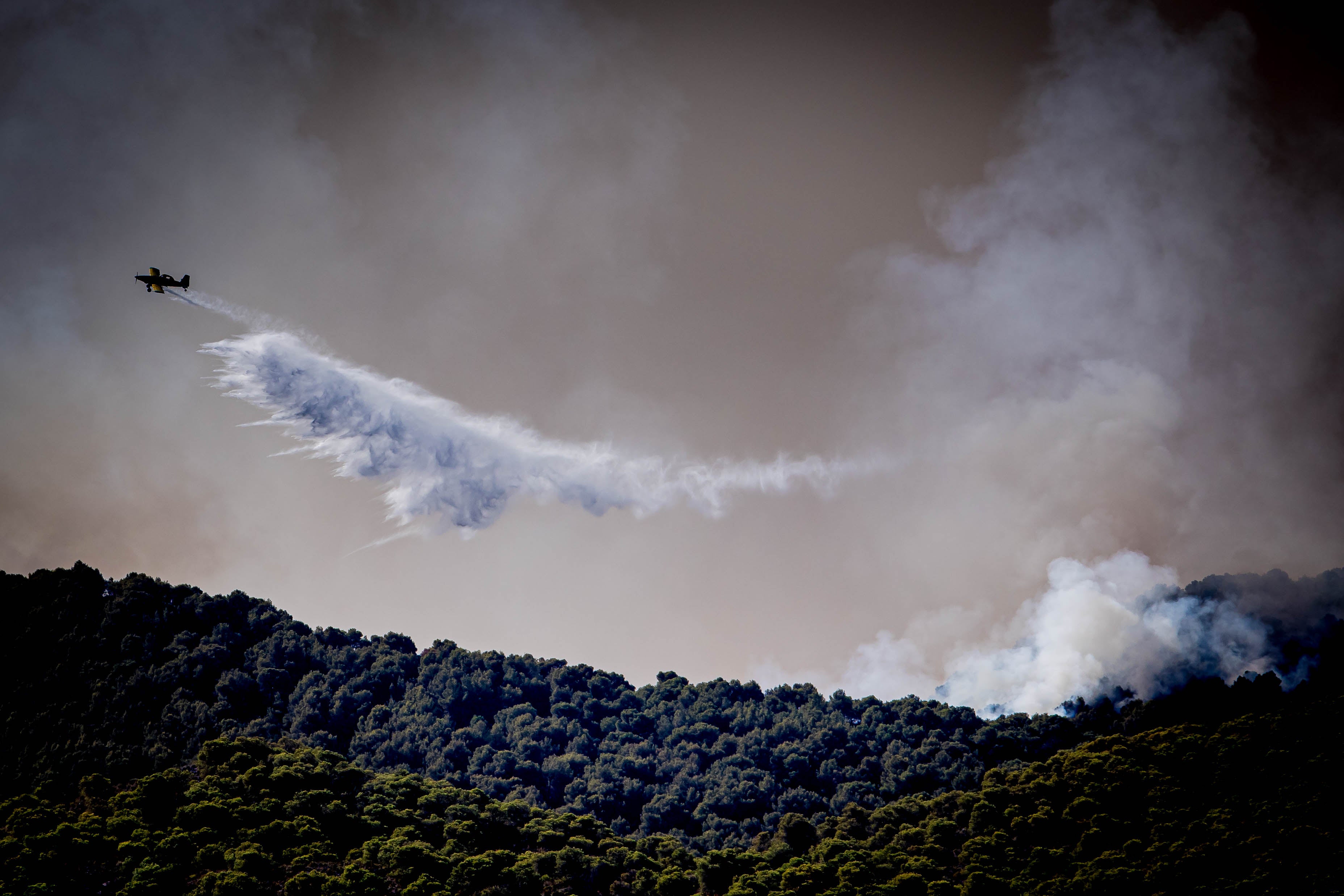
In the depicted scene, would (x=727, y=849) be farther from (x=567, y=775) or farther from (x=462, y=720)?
(x=462, y=720)

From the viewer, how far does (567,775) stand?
105000 mm

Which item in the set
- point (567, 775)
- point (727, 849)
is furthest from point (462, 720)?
point (727, 849)

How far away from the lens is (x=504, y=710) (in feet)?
377

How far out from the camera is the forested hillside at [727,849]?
6200 centimetres

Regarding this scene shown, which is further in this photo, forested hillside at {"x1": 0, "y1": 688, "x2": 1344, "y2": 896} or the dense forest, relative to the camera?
the dense forest

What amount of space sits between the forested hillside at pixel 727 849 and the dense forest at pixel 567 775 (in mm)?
233

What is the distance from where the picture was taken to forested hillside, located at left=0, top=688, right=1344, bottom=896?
6200 cm

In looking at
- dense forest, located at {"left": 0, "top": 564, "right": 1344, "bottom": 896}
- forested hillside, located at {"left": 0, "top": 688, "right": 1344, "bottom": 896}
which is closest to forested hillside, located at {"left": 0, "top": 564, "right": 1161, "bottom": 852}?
dense forest, located at {"left": 0, "top": 564, "right": 1344, "bottom": 896}

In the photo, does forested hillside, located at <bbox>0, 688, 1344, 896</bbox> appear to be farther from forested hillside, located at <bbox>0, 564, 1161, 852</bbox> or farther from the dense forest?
forested hillside, located at <bbox>0, 564, 1161, 852</bbox>

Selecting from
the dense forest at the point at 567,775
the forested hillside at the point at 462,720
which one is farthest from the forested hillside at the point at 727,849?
the forested hillside at the point at 462,720

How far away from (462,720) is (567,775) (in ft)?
58.5

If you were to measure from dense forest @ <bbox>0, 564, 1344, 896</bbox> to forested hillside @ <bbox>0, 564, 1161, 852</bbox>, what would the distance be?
36cm

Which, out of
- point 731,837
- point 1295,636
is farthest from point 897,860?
point 1295,636

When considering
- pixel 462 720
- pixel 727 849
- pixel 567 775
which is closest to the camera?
pixel 727 849
